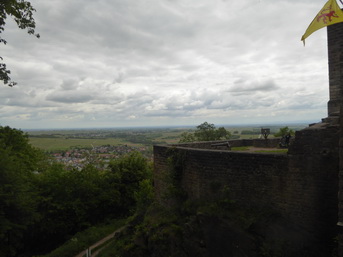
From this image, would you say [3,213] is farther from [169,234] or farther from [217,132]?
[217,132]

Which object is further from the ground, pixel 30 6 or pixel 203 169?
pixel 30 6

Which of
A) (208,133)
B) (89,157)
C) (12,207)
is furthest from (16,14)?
(89,157)

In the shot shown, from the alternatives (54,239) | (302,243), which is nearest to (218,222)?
(302,243)

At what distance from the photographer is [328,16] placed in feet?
26.6

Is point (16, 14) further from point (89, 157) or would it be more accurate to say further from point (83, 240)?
point (89, 157)

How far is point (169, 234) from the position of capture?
902cm

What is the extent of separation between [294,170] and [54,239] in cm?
1706

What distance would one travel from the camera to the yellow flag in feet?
26.1

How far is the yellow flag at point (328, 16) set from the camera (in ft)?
26.1

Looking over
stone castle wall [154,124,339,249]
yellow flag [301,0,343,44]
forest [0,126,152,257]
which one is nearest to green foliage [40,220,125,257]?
forest [0,126,152,257]

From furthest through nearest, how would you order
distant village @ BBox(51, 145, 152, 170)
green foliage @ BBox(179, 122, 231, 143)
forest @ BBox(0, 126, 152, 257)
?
distant village @ BBox(51, 145, 152, 170), green foliage @ BBox(179, 122, 231, 143), forest @ BBox(0, 126, 152, 257)

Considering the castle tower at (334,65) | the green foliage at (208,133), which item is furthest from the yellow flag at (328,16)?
the green foliage at (208,133)

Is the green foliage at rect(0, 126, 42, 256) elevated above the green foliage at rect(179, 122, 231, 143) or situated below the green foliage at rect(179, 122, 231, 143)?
below

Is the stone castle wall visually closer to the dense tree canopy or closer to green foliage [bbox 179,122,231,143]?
the dense tree canopy
